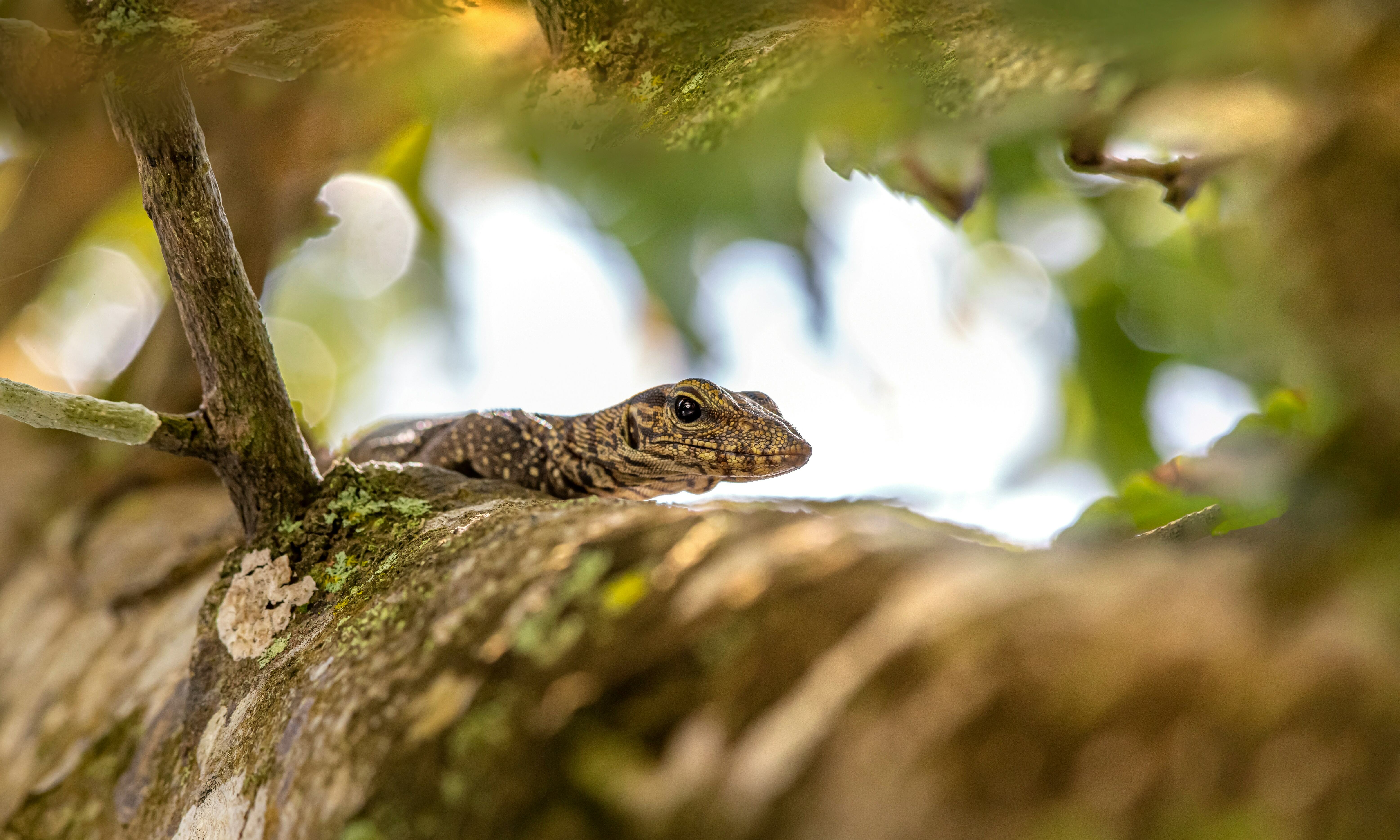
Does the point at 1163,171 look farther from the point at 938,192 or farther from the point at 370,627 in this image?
the point at 370,627

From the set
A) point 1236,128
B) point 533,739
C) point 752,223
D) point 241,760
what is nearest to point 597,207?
point 752,223

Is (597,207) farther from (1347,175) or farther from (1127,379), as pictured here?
(1347,175)

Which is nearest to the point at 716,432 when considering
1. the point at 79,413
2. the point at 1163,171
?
the point at 1163,171

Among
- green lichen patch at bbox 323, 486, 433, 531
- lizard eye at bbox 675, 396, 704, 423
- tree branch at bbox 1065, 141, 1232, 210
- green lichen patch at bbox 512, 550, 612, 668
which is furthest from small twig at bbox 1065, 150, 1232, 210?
green lichen patch at bbox 512, 550, 612, 668

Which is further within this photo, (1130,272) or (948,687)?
(1130,272)

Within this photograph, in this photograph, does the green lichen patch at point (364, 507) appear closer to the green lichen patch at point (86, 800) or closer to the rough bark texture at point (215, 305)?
the rough bark texture at point (215, 305)

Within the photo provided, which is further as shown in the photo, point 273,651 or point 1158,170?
point 1158,170
